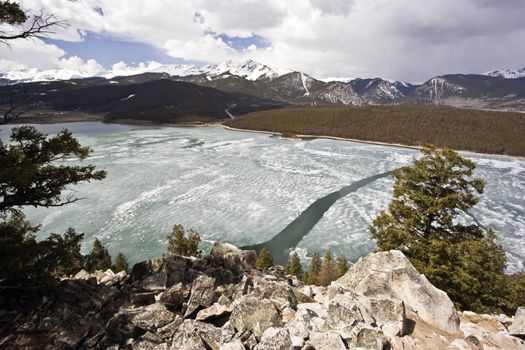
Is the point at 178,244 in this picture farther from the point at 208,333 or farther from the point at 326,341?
the point at 326,341

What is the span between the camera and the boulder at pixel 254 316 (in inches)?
395

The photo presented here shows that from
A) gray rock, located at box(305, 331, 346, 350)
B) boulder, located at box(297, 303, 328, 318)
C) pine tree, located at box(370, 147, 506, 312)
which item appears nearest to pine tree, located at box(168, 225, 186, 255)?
pine tree, located at box(370, 147, 506, 312)

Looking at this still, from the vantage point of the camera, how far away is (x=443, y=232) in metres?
19.8

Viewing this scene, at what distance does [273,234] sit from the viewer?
46.2 meters

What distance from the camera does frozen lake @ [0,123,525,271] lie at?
4406cm

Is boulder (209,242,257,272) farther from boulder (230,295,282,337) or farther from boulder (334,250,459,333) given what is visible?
boulder (230,295,282,337)

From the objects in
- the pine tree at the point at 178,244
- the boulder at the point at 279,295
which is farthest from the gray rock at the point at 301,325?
the pine tree at the point at 178,244

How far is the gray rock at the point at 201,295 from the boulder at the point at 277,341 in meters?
3.39

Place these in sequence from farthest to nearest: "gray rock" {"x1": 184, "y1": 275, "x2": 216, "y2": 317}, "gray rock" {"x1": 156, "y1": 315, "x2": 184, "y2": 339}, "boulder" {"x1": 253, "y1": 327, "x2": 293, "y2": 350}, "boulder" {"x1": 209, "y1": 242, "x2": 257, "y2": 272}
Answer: "boulder" {"x1": 209, "y1": 242, "x2": 257, "y2": 272}
"gray rock" {"x1": 184, "y1": 275, "x2": 216, "y2": 317}
"gray rock" {"x1": 156, "y1": 315, "x2": 184, "y2": 339}
"boulder" {"x1": 253, "y1": 327, "x2": 293, "y2": 350}

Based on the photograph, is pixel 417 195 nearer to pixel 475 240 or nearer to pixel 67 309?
pixel 475 240

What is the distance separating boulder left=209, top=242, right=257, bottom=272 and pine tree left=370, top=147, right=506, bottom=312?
355 inches

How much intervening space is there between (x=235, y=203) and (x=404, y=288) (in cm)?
4489

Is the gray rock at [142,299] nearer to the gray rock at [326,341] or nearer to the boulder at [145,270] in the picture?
the boulder at [145,270]

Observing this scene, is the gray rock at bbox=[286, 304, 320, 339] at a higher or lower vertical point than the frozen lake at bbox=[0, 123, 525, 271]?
higher
